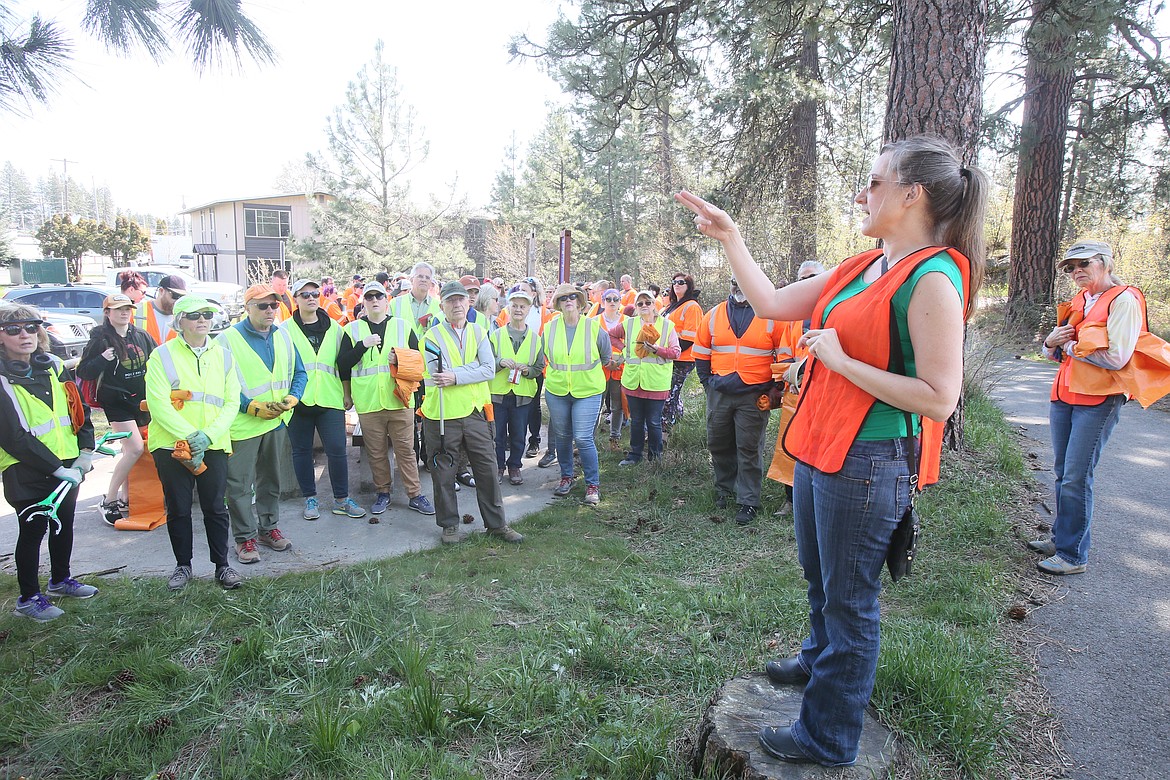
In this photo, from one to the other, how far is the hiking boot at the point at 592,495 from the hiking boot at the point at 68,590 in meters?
4.02

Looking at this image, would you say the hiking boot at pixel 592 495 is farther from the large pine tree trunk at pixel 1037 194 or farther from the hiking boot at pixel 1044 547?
the large pine tree trunk at pixel 1037 194

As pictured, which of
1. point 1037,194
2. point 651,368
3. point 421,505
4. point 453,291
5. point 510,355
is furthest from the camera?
point 1037,194

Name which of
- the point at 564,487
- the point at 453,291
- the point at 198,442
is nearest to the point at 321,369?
the point at 453,291

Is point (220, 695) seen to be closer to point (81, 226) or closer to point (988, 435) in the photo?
point (988, 435)

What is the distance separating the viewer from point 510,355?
7281mm

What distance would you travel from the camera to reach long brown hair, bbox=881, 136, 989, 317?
Result: 1956 mm

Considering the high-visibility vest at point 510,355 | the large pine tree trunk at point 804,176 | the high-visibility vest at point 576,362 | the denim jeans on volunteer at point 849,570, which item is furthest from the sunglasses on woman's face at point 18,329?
the large pine tree trunk at point 804,176

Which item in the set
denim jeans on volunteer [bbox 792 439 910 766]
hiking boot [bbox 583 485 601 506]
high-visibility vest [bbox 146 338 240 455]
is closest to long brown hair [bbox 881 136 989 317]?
denim jeans on volunteer [bbox 792 439 910 766]

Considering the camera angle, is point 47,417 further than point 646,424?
No

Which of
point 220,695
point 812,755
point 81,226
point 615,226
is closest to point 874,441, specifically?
point 812,755

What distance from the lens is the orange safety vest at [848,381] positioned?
6.32 ft

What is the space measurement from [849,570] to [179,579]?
4407mm

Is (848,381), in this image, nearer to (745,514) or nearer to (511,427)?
(745,514)

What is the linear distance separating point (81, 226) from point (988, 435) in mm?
58703
